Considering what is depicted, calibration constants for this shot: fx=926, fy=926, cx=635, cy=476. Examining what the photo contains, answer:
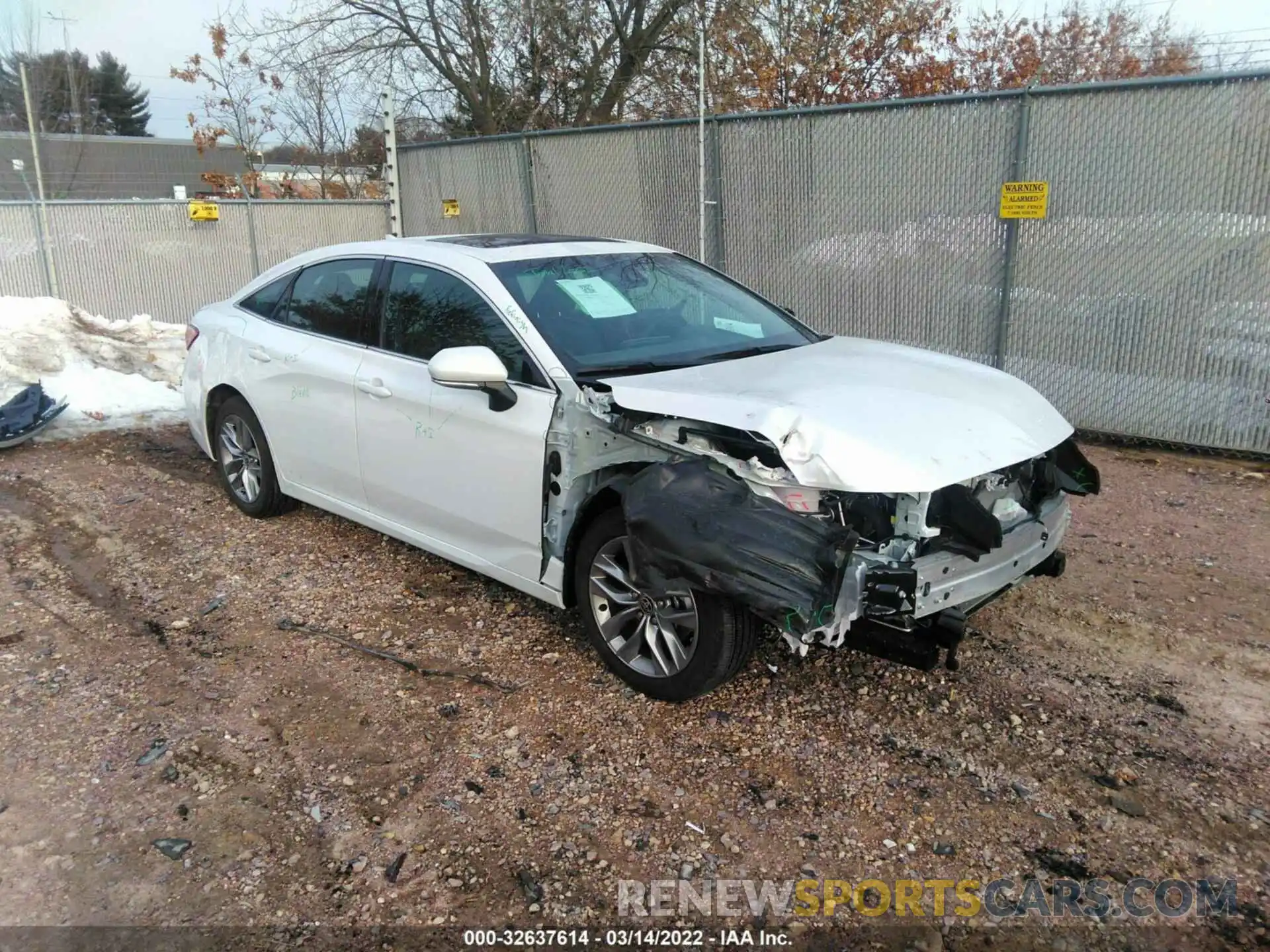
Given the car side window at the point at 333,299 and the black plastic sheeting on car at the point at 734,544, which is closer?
the black plastic sheeting on car at the point at 734,544

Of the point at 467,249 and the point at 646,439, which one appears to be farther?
the point at 467,249

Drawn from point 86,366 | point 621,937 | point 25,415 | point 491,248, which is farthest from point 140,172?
point 621,937

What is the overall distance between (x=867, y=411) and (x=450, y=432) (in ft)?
5.95

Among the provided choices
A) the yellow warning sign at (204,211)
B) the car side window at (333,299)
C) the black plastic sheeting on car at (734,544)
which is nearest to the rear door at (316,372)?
the car side window at (333,299)

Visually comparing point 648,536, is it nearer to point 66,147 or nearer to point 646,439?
point 646,439

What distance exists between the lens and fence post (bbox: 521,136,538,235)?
10.7 metres

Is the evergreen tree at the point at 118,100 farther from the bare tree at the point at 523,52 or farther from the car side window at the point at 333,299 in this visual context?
the car side window at the point at 333,299

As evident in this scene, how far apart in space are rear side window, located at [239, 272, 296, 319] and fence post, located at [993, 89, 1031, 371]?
16.7 feet

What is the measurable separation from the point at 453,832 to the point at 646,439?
1478 millimetres

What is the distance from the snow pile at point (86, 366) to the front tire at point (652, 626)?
6.18 metres

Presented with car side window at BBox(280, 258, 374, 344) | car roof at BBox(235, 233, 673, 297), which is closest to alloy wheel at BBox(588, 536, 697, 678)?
car roof at BBox(235, 233, 673, 297)

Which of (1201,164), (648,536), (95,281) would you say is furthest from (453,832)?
(95,281)

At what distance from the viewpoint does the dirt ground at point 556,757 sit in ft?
8.82

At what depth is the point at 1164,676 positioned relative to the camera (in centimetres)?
374
